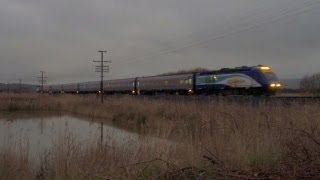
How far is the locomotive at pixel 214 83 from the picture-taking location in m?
37.1

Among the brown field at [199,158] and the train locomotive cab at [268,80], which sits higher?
the train locomotive cab at [268,80]

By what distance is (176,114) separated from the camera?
27062mm

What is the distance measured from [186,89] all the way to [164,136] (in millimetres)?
38902

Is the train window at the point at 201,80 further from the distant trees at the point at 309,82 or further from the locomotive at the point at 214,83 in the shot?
the distant trees at the point at 309,82

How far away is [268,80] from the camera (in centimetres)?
3669

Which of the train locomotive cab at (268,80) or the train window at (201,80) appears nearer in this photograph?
the train locomotive cab at (268,80)

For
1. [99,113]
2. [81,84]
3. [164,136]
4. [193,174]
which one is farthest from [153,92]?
[193,174]

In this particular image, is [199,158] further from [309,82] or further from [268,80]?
[309,82]

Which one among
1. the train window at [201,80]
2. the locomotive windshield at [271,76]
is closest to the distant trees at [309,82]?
the train window at [201,80]

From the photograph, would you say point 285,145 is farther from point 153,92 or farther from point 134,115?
point 153,92

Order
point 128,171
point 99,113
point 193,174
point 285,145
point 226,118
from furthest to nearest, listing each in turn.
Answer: point 99,113
point 226,118
point 285,145
point 128,171
point 193,174

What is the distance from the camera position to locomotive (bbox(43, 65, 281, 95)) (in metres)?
37.1

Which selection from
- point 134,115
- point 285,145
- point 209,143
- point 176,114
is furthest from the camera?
point 134,115

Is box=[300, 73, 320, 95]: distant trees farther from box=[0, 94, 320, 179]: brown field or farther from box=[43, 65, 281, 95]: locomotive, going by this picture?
box=[0, 94, 320, 179]: brown field
